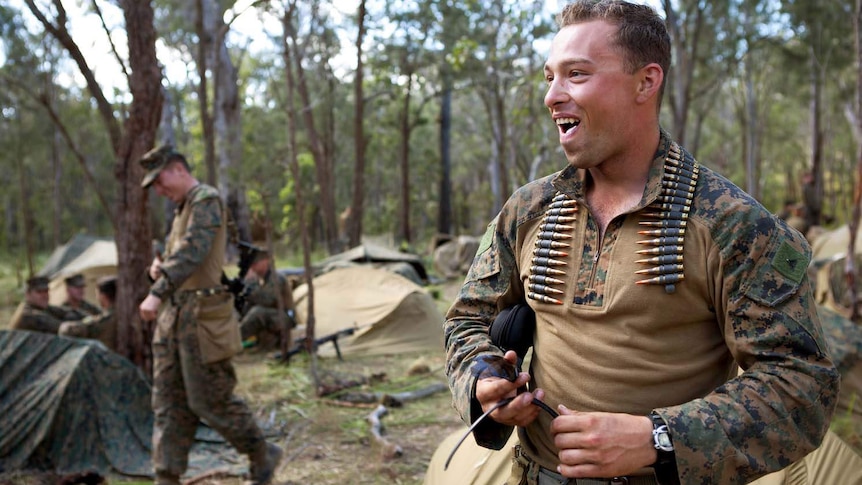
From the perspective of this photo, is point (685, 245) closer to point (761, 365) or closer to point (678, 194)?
point (678, 194)

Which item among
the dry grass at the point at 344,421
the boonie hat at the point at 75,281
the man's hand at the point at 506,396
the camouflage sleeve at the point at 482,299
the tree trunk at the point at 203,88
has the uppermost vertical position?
the tree trunk at the point at 203,88

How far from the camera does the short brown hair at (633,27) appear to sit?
1686 mm

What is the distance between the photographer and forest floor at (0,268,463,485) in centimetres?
513

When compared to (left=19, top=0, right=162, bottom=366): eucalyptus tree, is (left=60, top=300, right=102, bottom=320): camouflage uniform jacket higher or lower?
lower

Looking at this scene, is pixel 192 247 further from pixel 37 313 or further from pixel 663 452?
pixel 37 313

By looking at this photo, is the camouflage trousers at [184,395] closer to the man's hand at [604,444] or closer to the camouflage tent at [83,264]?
the man's hand at [604,444]

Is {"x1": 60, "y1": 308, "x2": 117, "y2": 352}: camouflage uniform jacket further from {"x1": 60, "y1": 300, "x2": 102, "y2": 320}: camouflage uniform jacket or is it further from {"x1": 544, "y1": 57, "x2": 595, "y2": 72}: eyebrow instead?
{"x1": 544, "y1": 57, "x2": 595, "y2": 72}: eyebrow

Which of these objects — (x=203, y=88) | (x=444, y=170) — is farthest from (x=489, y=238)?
(x=444, y=170)

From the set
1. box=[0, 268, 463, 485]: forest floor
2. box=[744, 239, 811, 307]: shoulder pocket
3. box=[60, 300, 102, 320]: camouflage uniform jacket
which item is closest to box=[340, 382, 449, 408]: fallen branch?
box=[0, 268, 463, 485]: forest floor

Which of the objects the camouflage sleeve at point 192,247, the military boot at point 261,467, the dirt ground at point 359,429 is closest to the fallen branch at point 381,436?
the dirt ground at point 359,429

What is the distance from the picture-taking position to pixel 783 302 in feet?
4.93

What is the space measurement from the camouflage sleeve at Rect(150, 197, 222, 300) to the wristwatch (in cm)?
346

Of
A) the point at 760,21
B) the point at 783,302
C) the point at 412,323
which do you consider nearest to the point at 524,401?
the point at 783,302

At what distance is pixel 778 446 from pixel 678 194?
55cm
